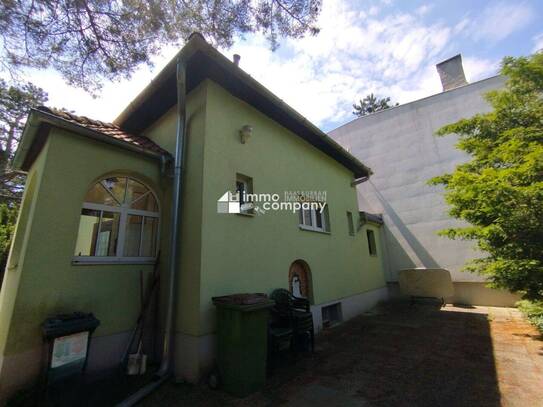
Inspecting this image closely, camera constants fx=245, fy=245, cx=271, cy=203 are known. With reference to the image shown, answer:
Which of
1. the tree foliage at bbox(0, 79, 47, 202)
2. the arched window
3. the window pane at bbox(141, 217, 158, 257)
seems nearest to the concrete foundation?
the window pane at bbox(141, 217, 158, 257)

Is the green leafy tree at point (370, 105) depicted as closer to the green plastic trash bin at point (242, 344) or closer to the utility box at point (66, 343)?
the green plastic trash bin at point (242, 344)

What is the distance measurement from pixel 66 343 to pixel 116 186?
265cm

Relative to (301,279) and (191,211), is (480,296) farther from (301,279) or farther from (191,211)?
(191,211)

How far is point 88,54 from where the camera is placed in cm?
527

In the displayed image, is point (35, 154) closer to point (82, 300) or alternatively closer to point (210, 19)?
point (82, 300)

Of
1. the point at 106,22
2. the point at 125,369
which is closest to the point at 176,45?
the point at 106,22

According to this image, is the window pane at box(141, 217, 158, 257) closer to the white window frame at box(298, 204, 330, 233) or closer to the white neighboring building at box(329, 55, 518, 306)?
the white window frame at box(298, 204, 330, 233)

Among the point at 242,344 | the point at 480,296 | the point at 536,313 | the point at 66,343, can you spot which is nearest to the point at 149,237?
the point at 66,343

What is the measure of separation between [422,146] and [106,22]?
1234 cm

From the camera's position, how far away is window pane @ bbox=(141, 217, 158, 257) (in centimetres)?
483

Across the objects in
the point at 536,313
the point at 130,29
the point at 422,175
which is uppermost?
the point at 130,29

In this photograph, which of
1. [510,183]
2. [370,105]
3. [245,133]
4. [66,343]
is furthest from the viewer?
[370,105]

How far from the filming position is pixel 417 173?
37.4ft

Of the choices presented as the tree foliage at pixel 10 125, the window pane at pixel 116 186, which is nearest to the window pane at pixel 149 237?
the window pane at pixel 116 186
